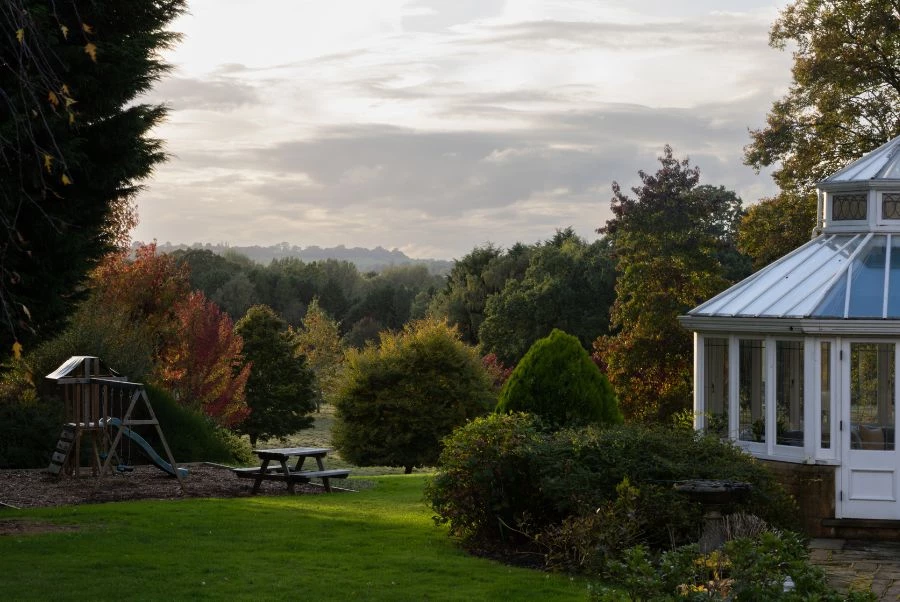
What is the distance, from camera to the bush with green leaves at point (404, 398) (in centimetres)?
2517

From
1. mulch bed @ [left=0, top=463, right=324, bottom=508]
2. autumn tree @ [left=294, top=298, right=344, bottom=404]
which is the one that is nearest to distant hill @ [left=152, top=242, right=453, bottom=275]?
autumn tree @ [left=294, top=298, right=344, bottom=404]

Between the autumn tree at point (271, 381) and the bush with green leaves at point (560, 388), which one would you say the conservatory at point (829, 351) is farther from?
the autumn tree at point (271, 381)

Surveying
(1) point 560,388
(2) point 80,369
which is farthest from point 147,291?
(1) point 560,388

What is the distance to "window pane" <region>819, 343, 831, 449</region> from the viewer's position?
1198cm

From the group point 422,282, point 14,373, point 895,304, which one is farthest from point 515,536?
point 422,282

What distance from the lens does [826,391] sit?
12000mm

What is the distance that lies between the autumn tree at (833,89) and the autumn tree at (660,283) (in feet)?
16.0

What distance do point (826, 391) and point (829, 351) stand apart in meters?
0.45

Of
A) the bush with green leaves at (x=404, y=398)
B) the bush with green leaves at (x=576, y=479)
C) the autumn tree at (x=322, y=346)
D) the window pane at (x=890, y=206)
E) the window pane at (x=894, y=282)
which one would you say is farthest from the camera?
the autumn tree at (x=322, y=346)

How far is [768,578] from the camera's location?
6281 mm

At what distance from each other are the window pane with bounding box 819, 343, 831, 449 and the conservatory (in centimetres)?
2

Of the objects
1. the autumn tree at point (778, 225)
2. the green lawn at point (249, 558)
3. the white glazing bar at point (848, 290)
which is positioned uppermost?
the autumn tree at point (778, 225)

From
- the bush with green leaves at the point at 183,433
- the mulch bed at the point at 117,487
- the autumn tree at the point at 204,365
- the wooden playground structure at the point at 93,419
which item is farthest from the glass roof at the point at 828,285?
the autumn tree at the point at 204,365

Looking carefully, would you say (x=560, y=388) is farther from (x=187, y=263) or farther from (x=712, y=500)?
(x=187, y=263)
